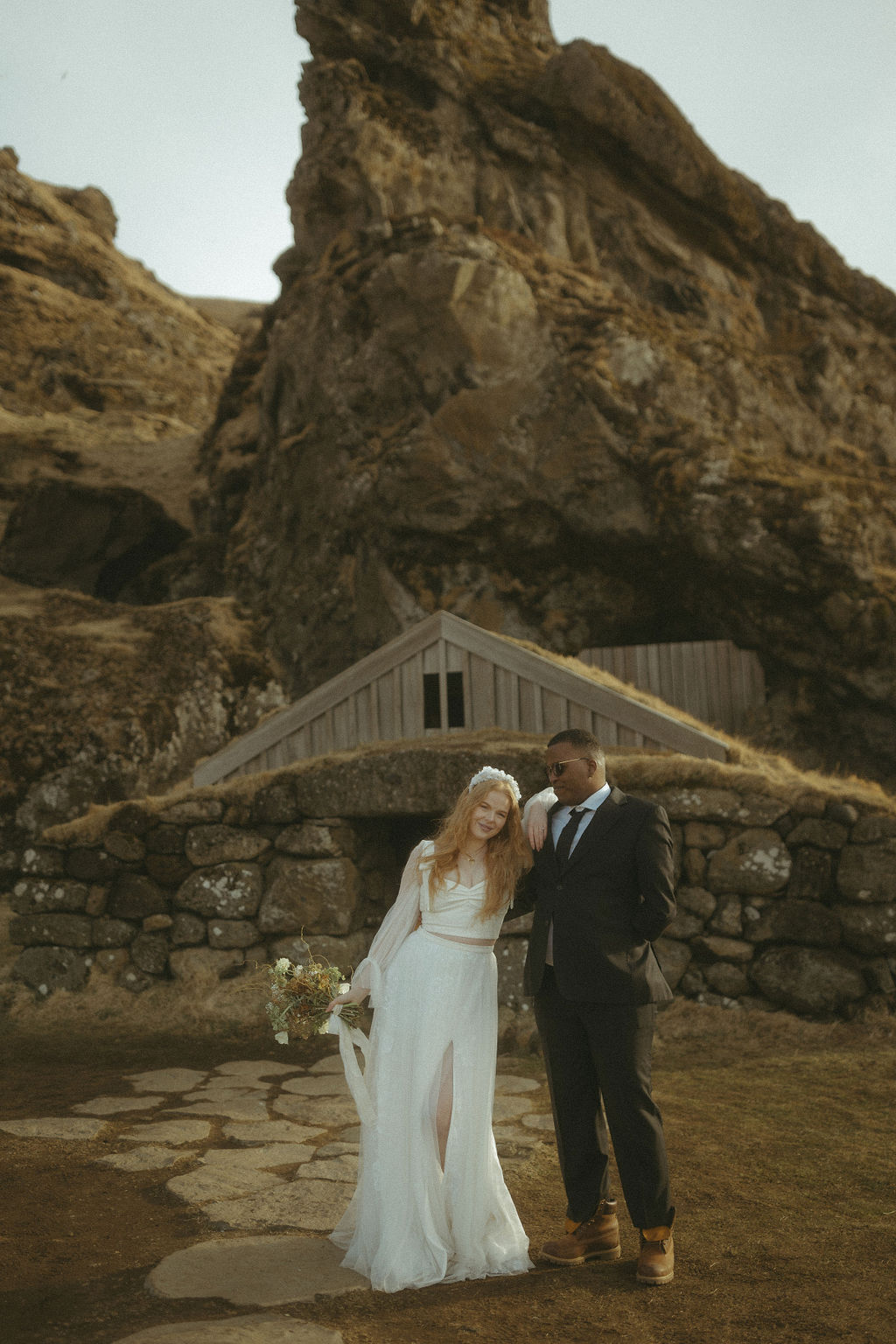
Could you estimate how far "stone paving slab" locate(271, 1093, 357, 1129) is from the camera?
5.21 m

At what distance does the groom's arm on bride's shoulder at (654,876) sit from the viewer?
327 cm

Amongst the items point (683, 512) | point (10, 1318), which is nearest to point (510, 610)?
point (683, 512)

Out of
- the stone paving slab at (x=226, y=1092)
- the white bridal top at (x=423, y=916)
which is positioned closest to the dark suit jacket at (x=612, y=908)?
the white bridal top at (x=423, y=916)

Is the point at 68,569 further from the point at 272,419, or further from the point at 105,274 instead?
the point at 105,274

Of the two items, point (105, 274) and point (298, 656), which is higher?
point (105, 274)

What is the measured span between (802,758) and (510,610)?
487cm

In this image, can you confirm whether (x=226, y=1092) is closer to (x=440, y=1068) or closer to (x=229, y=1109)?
(x=229, y=1109)

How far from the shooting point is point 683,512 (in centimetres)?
1423

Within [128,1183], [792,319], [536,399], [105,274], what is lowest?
[128,1183]

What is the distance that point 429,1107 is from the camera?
3.38 meters

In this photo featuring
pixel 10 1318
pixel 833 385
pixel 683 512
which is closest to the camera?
pixel 10 1318

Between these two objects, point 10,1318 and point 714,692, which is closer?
point 10,1318

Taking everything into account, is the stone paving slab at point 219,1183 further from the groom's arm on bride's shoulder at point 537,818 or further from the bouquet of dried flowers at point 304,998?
the groom's arm on bride's shoulder at point 537,818

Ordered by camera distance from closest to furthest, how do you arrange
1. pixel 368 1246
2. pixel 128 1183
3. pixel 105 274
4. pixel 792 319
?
pixel 368 1246 < pixel 128 1183 < pixel 792 319 < pixel 105 274
